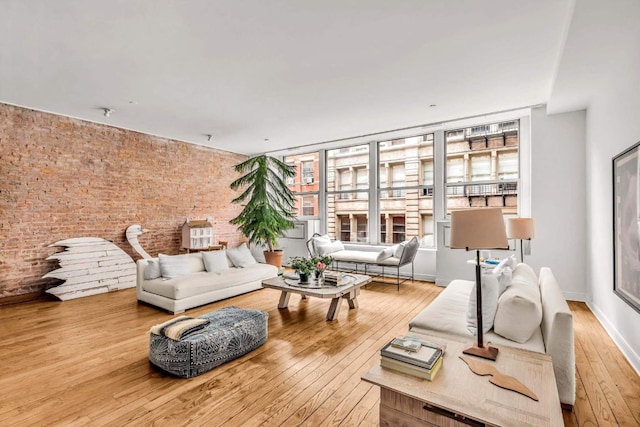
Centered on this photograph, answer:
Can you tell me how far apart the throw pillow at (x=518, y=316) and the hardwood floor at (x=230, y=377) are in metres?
0.52

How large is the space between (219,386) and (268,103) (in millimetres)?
3622

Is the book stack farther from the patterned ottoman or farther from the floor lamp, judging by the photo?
the patterned ottoman

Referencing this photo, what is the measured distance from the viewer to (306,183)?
7.96m

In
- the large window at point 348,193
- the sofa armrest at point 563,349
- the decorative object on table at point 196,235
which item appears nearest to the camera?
the sofa armrest at point 563,349

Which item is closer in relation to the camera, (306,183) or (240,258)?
(240,258)

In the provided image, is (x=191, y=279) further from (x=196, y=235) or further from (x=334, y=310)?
(x=196, y=235)

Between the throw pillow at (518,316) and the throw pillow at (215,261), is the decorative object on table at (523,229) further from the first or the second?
the throw pillow at (215,261)

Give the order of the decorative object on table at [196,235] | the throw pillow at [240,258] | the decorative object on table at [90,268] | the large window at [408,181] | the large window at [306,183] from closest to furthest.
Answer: the decorative object on table at [90,268] < the throw pillow at [240,258] < the large window at [408,181] < the decorative object on table at [196,235] < the large window at [306,183]

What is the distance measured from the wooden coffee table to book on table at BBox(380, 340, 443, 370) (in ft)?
6.15

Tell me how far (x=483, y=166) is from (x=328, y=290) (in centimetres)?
376

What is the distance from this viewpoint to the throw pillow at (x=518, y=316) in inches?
82.6

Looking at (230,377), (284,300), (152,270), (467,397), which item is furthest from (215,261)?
(467,397)

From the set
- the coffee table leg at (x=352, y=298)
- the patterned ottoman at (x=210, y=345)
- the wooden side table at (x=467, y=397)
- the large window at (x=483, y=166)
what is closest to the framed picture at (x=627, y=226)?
the wooden side table at (x=467, y=397)

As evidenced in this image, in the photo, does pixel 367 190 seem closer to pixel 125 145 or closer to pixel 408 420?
pixel 125 145
